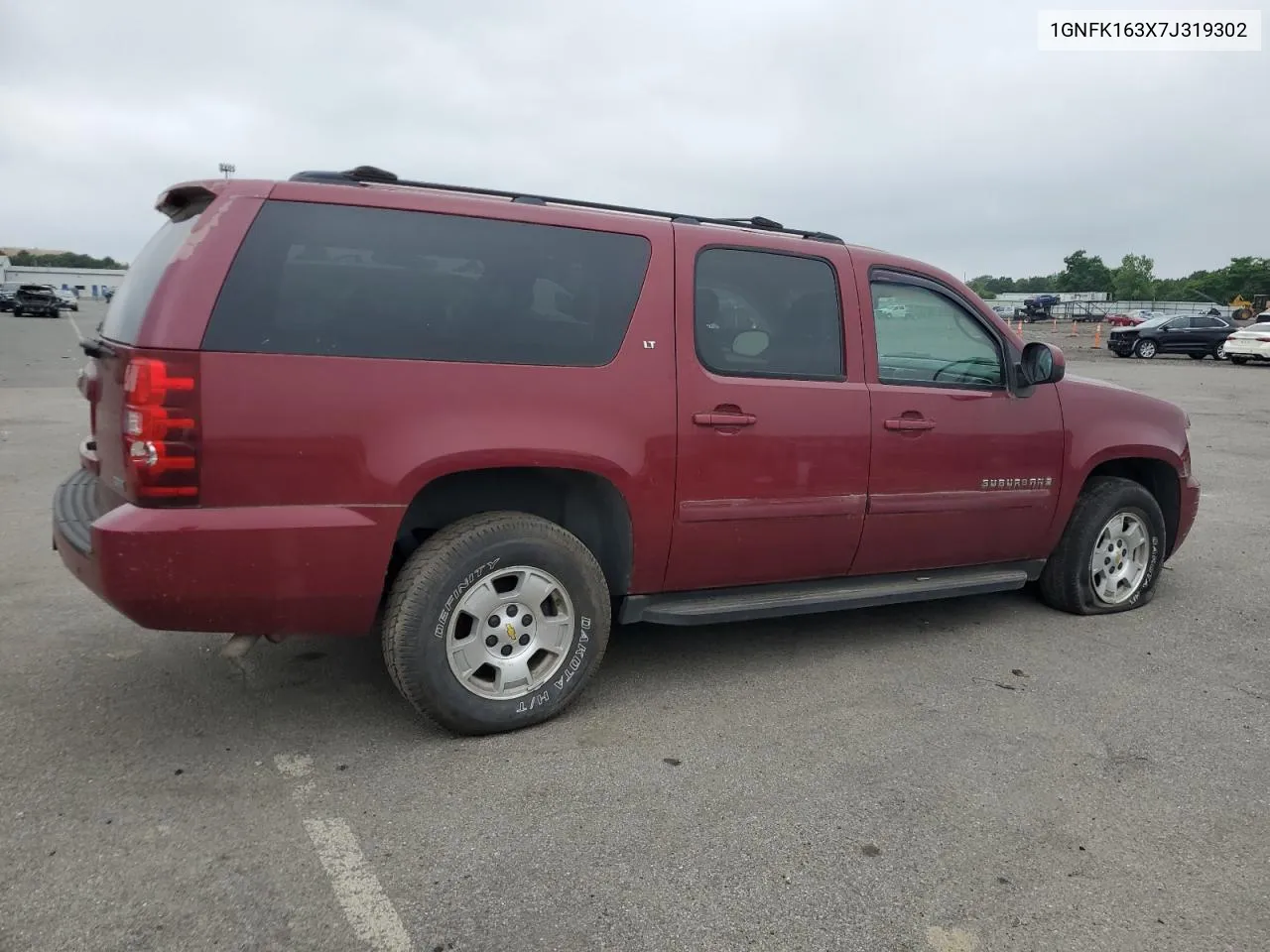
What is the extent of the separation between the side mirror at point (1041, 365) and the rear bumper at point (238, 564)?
10.1 ft

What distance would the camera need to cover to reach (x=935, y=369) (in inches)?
172

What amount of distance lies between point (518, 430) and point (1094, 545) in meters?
3.26

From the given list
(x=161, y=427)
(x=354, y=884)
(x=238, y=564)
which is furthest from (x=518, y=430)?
(x=354, y=884)

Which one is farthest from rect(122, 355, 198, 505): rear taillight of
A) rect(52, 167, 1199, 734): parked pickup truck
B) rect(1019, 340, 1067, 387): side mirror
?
rect(1019, 340, 1067, 387): side mirror

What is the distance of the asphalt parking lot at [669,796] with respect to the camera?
2.41 m

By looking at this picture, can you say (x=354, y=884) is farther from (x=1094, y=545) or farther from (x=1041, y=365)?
(x=1094, y=545)

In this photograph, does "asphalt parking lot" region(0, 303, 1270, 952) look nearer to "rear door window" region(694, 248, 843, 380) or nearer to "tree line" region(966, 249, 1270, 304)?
"rear door window" region(694, 248, 843, 380)

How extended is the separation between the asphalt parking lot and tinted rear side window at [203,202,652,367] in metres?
1.39

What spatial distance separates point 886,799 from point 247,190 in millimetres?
2823

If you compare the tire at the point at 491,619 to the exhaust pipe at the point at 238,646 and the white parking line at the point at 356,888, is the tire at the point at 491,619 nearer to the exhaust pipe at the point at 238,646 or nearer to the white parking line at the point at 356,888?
the exhaust pipe at the point at 238,646

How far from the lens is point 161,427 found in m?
2.84

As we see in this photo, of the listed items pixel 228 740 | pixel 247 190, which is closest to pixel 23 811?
pixel 228 740

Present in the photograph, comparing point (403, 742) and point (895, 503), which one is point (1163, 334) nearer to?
point (895, 503)

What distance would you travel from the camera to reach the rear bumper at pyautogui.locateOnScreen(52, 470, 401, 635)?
289 centimetres
